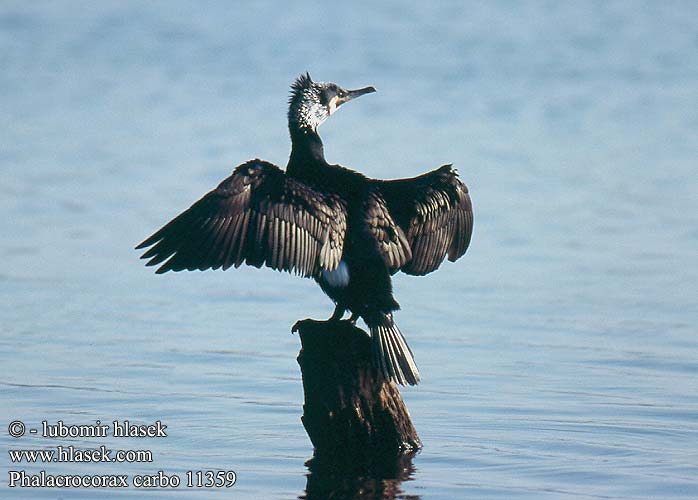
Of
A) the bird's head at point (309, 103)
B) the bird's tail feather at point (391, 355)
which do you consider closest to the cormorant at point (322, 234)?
the bird's tail feather at point (391, 355)

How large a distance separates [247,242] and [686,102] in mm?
16397

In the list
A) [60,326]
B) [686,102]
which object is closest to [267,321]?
[60,326]

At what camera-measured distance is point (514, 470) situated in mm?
7445

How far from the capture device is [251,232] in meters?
7.41

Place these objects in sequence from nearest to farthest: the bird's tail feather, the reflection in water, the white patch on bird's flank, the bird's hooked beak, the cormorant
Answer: the reflection in water
the bird's tail feather
the cormorant
the white patch on bird's flank
the bird's hooked beak

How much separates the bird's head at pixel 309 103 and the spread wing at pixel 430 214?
877mm

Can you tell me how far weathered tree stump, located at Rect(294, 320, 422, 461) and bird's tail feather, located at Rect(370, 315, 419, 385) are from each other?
0.09 meters

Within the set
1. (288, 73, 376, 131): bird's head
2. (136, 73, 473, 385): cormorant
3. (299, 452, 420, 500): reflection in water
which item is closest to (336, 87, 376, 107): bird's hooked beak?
(288, 73, 376, 131): bird's head

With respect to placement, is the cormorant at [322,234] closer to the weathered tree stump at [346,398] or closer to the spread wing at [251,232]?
the spread wing at [251,232]

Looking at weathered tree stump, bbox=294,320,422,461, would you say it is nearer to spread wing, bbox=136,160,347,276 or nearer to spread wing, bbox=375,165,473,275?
spread wing, bbox=136,160,347,276

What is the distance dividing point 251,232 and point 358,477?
1408 mm

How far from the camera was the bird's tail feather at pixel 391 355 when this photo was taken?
23.5 ft

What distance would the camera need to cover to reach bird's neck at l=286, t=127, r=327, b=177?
325 inches

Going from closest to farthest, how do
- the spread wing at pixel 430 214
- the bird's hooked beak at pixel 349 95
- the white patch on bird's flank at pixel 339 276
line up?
the white patch on bird's flank at pixel 339 276
the spread wing at pixel 430 214
the bird's hooked beak at pixel 349 95
